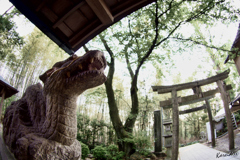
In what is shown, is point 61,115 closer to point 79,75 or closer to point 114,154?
point 79,75

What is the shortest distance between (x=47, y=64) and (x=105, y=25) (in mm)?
8851

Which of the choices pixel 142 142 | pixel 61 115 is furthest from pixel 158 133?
pixel 61 115

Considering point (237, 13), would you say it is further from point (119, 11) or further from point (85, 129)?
point (85, 129)

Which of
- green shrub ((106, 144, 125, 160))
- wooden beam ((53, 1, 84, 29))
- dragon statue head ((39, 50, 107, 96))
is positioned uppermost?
Result: wooden beam ((53, 1, 84, 29))

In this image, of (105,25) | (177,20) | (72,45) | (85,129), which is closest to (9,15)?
(72,45)

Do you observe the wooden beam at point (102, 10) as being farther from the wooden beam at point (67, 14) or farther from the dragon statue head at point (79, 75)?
the dragon statue head at point (79, 75)

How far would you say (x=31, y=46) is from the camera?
7332 millimetres

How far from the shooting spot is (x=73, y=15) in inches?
52.8

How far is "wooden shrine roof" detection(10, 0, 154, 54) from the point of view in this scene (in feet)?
3.85

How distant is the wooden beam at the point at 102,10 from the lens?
3.79 feet

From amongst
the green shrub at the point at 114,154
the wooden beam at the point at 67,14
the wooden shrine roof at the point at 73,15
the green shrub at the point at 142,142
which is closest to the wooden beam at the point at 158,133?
the green shrub at the point at 142,142

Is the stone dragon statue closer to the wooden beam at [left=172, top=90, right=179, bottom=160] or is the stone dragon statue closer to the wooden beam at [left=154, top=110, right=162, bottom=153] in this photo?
the wooden beam at [left=172, top=90, right=179, bottom=160]

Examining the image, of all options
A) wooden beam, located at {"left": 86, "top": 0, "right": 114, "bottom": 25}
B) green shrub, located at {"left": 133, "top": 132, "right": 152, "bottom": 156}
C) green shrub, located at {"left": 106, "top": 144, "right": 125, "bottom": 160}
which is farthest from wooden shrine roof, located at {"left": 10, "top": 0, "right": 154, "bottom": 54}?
green shrub, located at {"left": 133, "top": 132, "right": 152, "bottom": 156}

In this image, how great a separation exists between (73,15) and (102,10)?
1.12 feet
